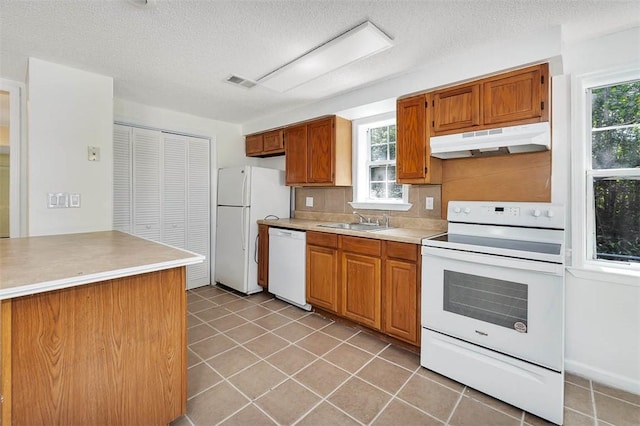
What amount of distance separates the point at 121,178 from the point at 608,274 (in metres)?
4.41

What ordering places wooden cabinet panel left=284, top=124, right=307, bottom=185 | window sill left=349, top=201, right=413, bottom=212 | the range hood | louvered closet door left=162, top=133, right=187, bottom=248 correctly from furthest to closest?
louvered closet door left=162, top=133, right=187, bottom=248, wooden cabinet panel left=284, top=124, right=307, bottom=185, window sill left=349, top=201, right=413, bottom=212, the range hood

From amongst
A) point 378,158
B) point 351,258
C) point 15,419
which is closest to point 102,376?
point 15,419

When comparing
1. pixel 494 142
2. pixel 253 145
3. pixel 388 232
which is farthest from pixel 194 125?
pixel 494 142

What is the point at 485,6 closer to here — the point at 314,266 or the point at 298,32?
the point at 298,32

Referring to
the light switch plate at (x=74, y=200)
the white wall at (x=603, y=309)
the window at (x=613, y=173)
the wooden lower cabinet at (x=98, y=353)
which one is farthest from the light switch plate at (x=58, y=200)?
the window at (x=613, y=173)

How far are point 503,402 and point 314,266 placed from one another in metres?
1.81

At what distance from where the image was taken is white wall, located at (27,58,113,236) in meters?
2.35

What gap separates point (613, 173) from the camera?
2039 mm

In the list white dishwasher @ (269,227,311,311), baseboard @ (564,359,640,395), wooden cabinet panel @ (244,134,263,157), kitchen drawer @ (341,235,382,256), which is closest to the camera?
baseboard @ (564,359,640,395)

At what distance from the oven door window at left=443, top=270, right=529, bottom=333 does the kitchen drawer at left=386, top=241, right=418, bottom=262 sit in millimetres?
291

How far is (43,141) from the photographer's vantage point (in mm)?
2375

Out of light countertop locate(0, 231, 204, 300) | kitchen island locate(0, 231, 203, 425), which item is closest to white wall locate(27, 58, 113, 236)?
light countertop locate(0, 231, 204, 300)

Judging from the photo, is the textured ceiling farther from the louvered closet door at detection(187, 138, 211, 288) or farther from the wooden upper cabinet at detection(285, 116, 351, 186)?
the louvered closet door at detection(187, 138, 211, 288)

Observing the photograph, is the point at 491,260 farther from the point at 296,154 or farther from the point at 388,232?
the point at 296,154
